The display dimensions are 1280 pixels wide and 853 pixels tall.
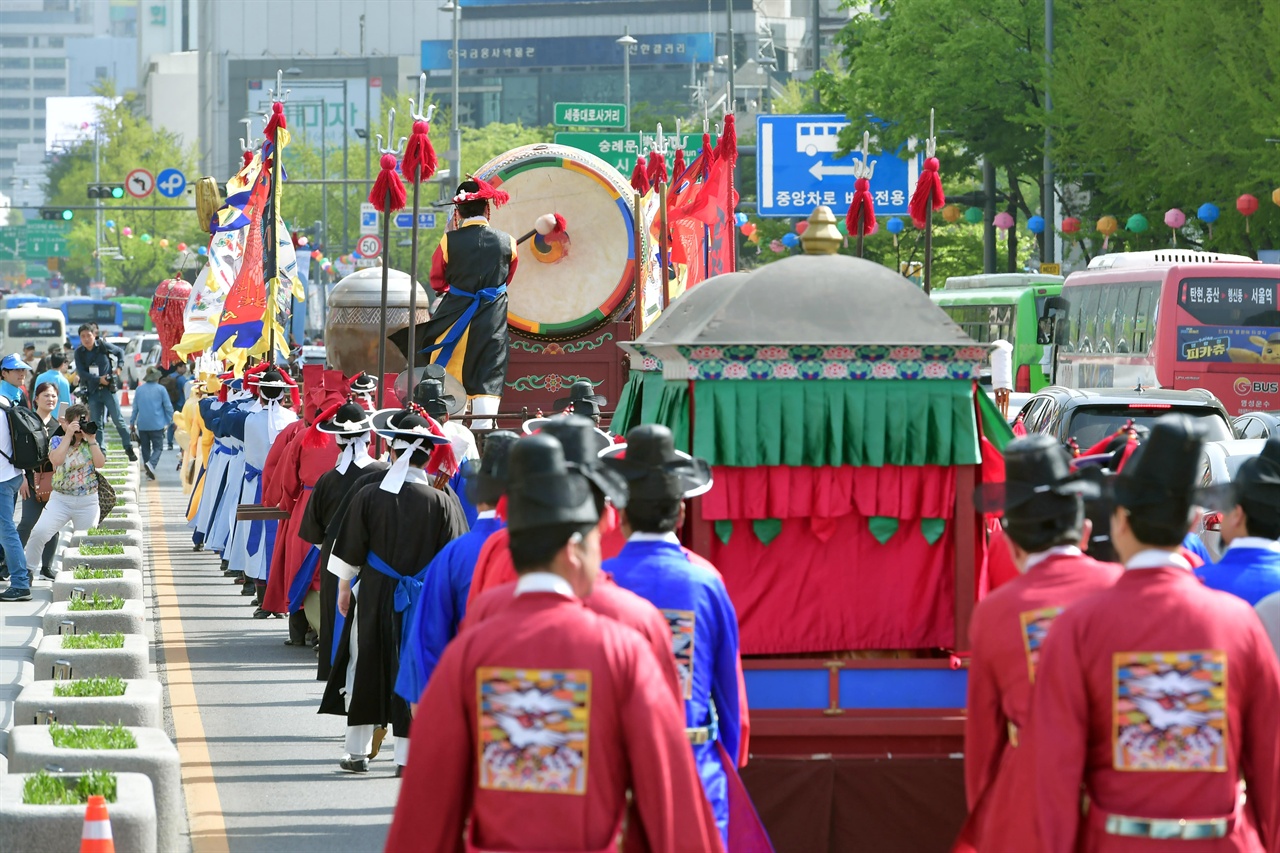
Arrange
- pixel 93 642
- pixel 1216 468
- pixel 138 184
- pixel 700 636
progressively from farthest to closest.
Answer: pixel 138 184 → pixel 1216 468 → pixel 93 642 → pixel 700 636

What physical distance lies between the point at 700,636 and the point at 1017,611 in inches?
34.6

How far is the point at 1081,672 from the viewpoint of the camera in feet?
15.7

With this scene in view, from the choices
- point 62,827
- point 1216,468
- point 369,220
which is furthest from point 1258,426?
point 369,220

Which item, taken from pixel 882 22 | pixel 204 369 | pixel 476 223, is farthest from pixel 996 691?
pixel 882 22

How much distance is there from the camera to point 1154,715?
188 inches

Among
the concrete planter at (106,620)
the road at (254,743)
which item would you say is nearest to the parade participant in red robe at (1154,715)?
the road at (254,743)

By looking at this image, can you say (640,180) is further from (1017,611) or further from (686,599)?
(1017,611)

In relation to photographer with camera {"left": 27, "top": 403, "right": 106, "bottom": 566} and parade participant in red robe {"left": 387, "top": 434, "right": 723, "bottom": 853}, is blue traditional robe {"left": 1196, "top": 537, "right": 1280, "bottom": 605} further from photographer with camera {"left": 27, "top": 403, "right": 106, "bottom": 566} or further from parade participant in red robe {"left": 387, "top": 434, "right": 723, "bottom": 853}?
photographer with camera {"left": 27, "top": 403, "right": 106, "bottom": 566}

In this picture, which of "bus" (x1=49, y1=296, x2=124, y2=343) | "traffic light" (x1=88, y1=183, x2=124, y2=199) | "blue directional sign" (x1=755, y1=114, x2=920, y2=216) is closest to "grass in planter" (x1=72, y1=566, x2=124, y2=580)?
"blue directional sign" (x1=755, y1=114, x2=920, y2=216)

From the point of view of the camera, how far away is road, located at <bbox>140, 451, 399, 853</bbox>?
876cm

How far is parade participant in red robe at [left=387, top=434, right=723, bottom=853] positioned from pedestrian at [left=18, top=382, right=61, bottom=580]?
43.2ft

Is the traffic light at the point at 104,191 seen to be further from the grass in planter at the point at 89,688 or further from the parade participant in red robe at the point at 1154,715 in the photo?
the parade participant in red robe at the point at 1154,715

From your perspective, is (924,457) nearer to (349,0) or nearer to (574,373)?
(574,373)

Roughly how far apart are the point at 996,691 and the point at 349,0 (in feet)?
430
